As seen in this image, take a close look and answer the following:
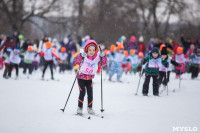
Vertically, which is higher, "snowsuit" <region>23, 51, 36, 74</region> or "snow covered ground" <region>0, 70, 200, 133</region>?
"snowsuit" <region>23, 51, 36, 74</region>

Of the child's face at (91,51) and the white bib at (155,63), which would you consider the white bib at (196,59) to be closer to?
the white bib at (155,63)

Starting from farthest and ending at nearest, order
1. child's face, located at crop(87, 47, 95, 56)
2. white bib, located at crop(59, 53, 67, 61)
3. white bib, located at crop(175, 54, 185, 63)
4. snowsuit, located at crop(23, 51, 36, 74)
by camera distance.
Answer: white bib, located at crop(59, 53, 67, 61), snowsuit, located at crop(23, 51, 36, 74), white bib, located at crop(175, 54, 185, 63), child's face, located at crop(87, 47, 95, 56)

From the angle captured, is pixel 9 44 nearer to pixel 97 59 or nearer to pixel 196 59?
pixel 97 59

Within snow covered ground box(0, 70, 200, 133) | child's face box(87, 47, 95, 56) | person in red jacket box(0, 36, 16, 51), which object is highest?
person in red jacket box(0, 36, 16, 51)

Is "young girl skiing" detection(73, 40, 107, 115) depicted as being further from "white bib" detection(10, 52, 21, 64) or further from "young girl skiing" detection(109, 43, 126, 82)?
"white bib" detection(10, 52, 21, 64)

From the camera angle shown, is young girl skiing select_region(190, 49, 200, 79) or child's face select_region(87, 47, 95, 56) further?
young girl skiing select_region(190, 49, 200, 79)

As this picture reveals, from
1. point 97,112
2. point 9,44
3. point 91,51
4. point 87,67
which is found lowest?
point 97,112

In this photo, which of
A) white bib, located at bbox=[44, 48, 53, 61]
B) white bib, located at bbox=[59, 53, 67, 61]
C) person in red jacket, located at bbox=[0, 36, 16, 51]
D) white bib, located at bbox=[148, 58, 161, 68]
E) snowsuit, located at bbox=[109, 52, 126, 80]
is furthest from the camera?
white bib, located at bbox=[59, 53, 67, 61]

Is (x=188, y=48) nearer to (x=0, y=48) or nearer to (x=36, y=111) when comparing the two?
(x=0, y=48)

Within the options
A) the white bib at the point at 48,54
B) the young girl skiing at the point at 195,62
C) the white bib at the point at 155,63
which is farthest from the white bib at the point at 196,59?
the white bib at the point at 48,54

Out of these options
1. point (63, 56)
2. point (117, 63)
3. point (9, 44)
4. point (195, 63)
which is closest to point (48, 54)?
point (9, 44)

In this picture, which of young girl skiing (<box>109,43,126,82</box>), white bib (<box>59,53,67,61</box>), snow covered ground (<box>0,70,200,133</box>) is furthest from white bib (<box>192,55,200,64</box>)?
white bib (<box>59,53,67,61</box>)

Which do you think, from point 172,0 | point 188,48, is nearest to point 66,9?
point 172,0

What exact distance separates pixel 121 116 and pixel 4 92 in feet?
14.1
